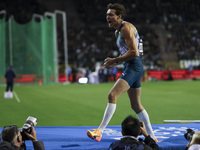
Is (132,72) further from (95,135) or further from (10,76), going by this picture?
(10,76)

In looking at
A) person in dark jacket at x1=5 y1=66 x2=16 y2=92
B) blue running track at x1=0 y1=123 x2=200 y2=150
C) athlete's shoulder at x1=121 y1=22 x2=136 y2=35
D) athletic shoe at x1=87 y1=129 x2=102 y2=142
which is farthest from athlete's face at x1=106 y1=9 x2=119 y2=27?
person in dark jacket at x1=5 y1=66 x2=16 y2=92

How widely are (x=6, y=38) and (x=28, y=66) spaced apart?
3.08m

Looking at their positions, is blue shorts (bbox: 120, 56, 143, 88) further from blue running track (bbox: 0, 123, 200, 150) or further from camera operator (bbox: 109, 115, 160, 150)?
camera operator (bbox: 109, 115, 160, 150)

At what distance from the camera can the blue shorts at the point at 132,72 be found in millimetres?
5879

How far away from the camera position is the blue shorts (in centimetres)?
588

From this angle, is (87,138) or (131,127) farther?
(87,138)

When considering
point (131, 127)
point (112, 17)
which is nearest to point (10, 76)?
point (112, 17)

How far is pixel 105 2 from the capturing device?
44250 millimetres

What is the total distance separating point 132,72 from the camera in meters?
5.91

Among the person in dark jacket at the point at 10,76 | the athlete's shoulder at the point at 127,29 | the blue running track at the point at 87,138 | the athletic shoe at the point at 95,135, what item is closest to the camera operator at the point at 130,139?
the blue running track at the point at 87,138

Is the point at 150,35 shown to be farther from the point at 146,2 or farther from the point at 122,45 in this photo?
the point at 122,45

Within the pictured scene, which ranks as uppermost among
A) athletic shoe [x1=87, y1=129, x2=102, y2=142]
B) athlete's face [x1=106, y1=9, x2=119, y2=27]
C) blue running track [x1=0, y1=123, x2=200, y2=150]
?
athlete's face [x1=106, y1=9, x2=119, y2=27]

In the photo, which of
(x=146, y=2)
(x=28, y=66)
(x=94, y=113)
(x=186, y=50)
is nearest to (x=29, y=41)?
(x=28, y=66)

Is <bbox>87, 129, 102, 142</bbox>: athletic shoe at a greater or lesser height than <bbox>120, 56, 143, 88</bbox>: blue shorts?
lesser
